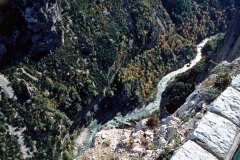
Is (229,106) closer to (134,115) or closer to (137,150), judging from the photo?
(137,150)

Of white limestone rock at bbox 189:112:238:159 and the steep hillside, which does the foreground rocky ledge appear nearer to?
white limestone rock at bbox 189:112:238:159

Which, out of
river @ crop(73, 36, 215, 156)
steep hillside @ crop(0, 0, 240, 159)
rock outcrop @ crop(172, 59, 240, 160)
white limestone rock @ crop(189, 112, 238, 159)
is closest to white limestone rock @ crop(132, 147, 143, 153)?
rock outcrop @ crop(172, 59, 240, 160)

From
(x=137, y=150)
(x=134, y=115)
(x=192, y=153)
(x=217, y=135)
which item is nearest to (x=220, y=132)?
(x=217, y=135)

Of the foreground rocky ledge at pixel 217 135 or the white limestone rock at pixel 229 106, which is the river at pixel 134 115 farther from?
the foreground rocky ledge at pixel 217 135

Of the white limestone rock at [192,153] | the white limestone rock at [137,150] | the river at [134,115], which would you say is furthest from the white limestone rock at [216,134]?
the river at [134,115]

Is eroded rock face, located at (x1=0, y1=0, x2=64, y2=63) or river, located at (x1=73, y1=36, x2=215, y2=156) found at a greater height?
eroded rock face, located at (x1=0, y1=0, x2=64, y2=63)
